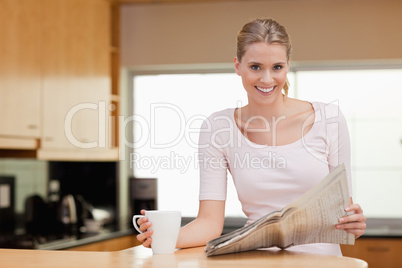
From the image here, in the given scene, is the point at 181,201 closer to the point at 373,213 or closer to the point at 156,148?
the point at 156,148

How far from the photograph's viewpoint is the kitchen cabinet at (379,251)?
3.85m

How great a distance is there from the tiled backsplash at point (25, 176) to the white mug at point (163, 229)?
264 cm

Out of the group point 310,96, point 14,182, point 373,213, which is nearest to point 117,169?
point 14,182

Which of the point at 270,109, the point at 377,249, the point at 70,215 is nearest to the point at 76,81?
the point at 70,215

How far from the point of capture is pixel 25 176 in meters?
3.99

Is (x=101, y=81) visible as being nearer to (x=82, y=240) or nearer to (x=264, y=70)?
(x=82, y=240)

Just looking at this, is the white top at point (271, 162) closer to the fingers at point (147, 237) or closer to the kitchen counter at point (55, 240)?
the fingers at point (147, 237)

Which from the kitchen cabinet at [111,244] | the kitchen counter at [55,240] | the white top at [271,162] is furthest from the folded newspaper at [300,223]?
the kitchen cabinet at [111,244]

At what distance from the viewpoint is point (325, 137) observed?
1.65 meters

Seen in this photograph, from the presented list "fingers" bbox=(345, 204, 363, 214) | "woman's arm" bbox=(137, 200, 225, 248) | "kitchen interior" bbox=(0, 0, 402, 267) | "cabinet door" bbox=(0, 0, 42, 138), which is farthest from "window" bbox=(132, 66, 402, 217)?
"fingers" bbox=(345, 204, 363, 214)

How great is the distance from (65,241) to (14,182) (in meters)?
0.74

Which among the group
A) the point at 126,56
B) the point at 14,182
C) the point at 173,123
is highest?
the point at 126,56

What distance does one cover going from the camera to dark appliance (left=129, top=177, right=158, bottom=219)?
4309 mm

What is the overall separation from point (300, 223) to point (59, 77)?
2.67 metres
